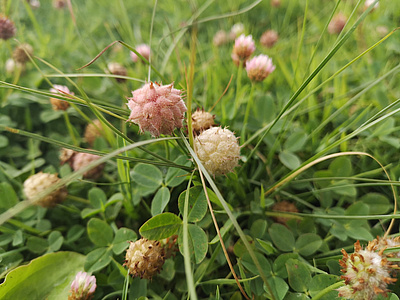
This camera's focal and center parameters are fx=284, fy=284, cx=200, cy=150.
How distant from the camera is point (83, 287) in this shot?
694mm

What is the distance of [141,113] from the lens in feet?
2.00

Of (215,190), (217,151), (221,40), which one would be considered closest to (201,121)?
(217,151)

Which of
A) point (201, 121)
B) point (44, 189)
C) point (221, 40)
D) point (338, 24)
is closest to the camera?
point (201, 121)

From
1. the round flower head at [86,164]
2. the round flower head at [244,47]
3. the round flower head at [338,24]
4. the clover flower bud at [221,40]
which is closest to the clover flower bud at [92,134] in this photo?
the round flower head at [86,164]

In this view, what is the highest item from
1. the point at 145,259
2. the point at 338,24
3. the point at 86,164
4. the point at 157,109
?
the point at 338,24

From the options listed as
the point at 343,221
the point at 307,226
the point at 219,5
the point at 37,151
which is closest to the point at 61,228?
the point at 37,151

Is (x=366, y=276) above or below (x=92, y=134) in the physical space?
below

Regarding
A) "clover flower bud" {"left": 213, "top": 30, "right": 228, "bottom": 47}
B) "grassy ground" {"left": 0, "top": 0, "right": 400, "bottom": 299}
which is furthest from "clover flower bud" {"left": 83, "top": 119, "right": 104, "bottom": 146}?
"clover flower bud" {"left": 213, "top": 30, "right": 228, "bottom": 47}

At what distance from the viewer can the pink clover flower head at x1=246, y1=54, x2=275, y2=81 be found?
93 centimetres

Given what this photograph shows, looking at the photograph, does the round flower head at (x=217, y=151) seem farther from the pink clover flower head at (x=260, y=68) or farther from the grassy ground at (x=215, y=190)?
the pink clover flower head at (x=260, y=68)

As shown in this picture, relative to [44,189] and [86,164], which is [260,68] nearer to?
[86,164]

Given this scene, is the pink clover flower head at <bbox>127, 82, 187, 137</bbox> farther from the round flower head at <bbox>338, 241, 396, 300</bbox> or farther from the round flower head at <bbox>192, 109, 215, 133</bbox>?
the round flower head at <bbox>338, 241, 396, 300</bbox>

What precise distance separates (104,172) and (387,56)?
4.58 feet

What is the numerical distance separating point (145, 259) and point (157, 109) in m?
0.35
